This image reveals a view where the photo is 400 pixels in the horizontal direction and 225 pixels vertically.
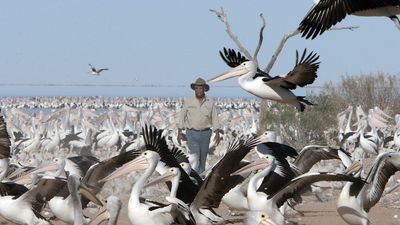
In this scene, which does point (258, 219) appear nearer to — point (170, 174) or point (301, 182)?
point (301, 182)

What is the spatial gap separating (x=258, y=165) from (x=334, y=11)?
2029 millimetres

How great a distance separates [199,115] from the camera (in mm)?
9977

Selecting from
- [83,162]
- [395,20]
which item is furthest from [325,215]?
[395,20]

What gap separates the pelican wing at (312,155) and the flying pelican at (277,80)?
130 centimetres

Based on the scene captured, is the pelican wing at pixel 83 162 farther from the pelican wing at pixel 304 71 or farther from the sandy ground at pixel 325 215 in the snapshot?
the pelican wing at pixel 304 71

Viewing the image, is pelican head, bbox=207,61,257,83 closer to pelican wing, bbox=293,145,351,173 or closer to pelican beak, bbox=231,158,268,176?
pelican beak, bbox=231,158,268,176

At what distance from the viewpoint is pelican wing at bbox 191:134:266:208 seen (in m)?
6.71

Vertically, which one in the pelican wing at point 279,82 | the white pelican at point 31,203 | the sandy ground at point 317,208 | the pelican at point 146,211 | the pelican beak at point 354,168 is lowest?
the sandy ground at point 317,208

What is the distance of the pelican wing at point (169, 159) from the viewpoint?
7586mm

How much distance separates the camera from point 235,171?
7051 millimetres

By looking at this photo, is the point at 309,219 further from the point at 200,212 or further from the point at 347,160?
the point at 200,212

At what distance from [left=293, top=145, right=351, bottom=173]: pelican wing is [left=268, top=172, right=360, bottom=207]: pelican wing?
4.10 ft

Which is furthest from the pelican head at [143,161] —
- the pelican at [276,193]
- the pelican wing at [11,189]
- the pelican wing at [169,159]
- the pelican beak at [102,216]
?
the pelican wing at [11,189]

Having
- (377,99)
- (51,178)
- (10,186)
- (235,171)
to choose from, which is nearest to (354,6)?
(235,171)
